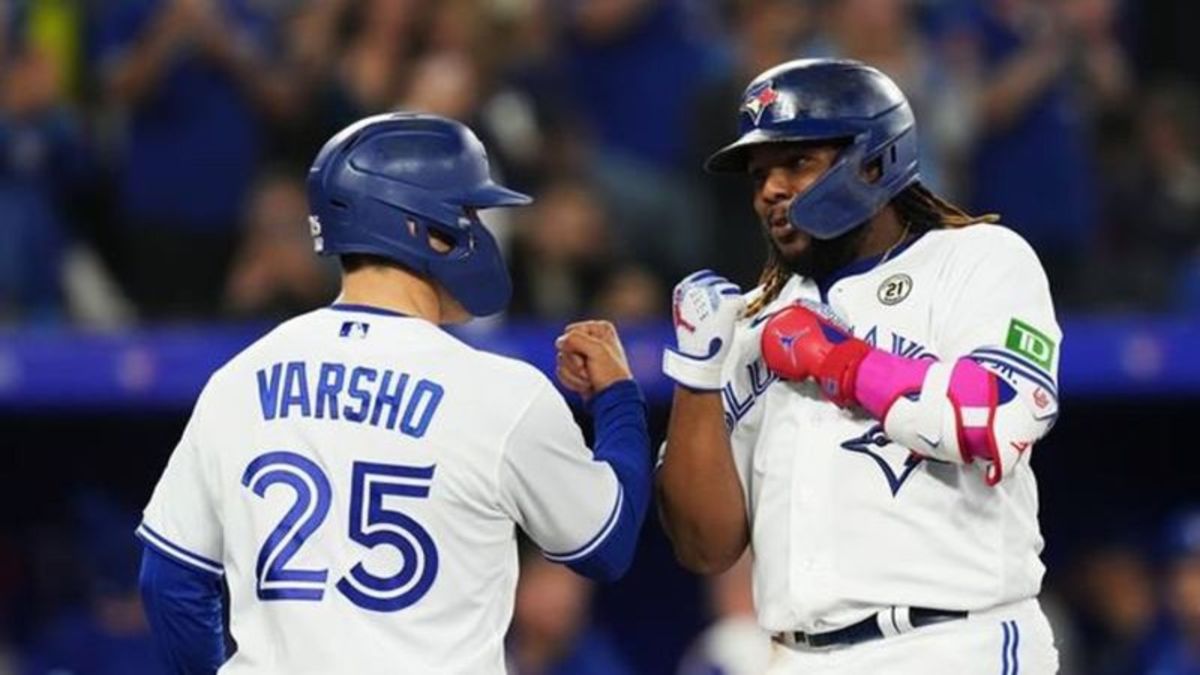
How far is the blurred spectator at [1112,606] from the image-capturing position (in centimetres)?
924

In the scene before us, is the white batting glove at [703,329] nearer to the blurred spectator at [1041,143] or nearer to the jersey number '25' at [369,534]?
the jersey number '25' at [369,534]

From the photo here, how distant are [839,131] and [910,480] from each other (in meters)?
0.65

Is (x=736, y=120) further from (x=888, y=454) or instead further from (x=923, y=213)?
(x=888, y=454)

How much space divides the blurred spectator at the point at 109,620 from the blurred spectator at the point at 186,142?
2.46 ft

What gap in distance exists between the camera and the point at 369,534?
466 cm

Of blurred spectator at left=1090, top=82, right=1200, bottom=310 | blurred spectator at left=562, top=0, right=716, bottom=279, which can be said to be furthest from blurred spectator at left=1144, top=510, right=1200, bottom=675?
blurred spectator at left=562, top=0, right=716, bottom=279

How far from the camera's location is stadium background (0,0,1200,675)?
28.3ft

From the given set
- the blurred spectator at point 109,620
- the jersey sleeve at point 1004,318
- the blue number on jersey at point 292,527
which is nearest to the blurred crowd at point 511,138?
the blurred spectator at point 109,620

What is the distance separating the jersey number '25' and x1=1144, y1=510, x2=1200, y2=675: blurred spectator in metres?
4.15

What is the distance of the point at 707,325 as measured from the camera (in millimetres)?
5070

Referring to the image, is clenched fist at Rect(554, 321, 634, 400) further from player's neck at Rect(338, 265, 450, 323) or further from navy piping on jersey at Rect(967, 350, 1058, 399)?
navy piping on jersey at Rect(967, 350, 1058, 399)

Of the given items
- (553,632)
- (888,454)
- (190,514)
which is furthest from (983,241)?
(553,632)

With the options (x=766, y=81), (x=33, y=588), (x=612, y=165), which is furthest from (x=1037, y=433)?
(x=33, y=588)

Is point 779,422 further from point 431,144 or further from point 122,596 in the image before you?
point 122,596
